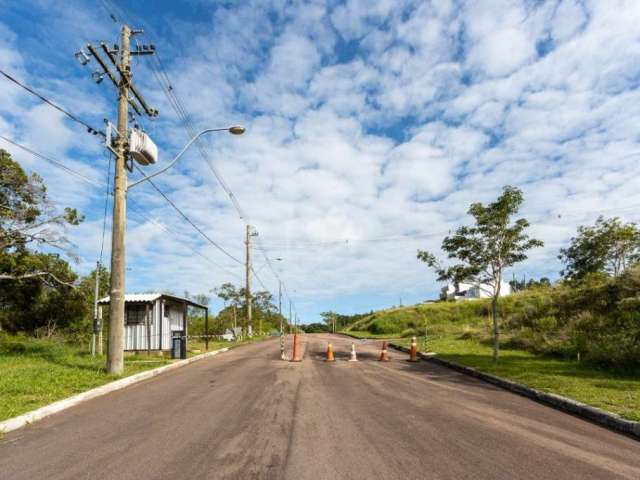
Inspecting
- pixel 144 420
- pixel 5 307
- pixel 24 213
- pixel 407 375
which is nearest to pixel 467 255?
pixel 407 375

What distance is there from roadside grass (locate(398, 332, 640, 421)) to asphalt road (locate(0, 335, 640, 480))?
0.97m

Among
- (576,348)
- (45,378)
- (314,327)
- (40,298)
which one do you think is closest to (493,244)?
(576,348)

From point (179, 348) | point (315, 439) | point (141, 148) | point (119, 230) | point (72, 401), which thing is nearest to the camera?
point (315, 439)

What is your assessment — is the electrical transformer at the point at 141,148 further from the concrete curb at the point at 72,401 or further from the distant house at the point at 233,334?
the distant house at the point at 233,334

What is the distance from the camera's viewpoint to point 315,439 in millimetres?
5988

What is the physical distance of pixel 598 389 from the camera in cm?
991

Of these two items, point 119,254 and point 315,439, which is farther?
point 119,254

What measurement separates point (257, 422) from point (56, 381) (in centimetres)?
643

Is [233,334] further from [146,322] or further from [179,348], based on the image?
[179,348]

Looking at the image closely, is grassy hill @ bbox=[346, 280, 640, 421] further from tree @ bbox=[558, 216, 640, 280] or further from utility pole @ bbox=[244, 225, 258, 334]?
utility pole @ bbox=[244, 225, 258, 334]

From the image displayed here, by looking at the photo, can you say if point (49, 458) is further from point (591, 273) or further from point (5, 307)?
point (5, 307)

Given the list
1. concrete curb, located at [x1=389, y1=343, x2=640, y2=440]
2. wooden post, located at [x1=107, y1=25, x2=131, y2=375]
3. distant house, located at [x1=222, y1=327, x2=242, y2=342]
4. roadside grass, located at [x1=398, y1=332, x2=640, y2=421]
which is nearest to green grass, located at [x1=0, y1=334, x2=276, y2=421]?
wooden post, located at [x1=107, y1=25, x2=131, y2=375]

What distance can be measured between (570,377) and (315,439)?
28.9 ft

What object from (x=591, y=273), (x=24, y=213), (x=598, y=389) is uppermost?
(x=24, y=213)
